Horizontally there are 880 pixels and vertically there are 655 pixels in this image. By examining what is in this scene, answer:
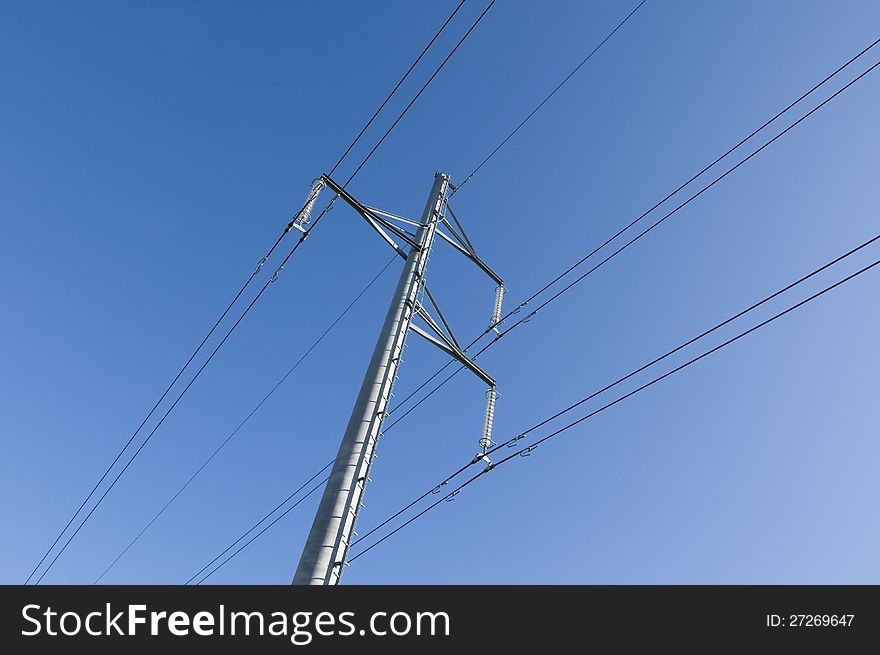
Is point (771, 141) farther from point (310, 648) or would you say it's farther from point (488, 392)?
point (310, 648)

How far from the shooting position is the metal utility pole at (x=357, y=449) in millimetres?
7492

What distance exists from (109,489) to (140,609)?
49.1 feet

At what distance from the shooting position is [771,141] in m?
9.15

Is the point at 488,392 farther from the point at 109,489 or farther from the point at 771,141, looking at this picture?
the point at 109,489

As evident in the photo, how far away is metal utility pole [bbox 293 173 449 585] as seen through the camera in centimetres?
749

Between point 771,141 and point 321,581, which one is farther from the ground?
point 771,141

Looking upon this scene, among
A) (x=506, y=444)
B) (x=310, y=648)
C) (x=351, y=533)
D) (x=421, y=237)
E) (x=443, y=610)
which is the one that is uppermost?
(x=421, y=237)

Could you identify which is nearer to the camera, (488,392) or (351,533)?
(351,533)

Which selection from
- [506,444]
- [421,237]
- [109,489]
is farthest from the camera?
[109,489]

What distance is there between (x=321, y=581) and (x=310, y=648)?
1.23 m

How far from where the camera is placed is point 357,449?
A: 8.58m

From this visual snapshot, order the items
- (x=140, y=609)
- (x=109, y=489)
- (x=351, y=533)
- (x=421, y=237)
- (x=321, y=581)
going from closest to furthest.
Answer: (x=140, y=609)
(x=321, y=581)
(x=351, y=533)
(x=421, y=237)
(x=109, y=489)

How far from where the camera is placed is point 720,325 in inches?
311

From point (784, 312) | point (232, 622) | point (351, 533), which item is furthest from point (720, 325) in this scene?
point (232, 622)
